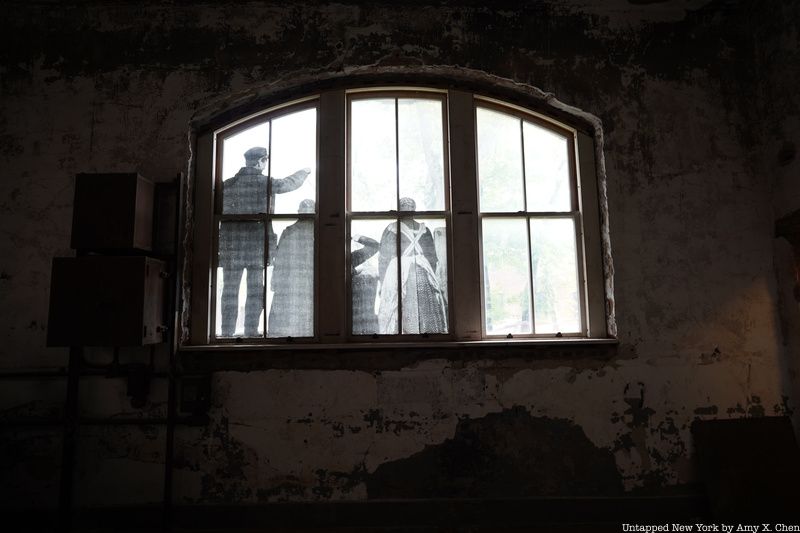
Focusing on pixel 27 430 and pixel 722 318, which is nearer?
pixel 27 430

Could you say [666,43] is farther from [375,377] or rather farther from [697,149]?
[375,377]

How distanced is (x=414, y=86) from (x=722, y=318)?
7.70ft

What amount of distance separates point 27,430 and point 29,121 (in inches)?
70.6

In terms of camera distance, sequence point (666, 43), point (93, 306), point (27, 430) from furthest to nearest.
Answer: point (666, 43) < point (27, 430) < point (93, 306)

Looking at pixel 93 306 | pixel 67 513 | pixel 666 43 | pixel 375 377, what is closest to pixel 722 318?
pixel 666 43

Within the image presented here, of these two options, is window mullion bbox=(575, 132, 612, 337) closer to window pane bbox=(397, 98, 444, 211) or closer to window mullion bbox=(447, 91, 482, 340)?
window mullion bbox=(447, 91, 482, 340)

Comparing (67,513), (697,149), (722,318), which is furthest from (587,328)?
(67,513)

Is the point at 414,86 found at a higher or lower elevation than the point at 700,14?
lower

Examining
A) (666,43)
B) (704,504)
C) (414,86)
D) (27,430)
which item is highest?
→ (666,43)

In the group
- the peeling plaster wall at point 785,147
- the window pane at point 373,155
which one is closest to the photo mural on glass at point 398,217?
the window pane at point 373,155

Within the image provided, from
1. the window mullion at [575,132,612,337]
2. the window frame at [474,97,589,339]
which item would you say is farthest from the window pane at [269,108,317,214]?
the window mullion at [575,132,612,337]

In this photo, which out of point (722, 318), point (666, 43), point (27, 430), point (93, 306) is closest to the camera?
point (93, 306)

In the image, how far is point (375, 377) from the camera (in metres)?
2.88

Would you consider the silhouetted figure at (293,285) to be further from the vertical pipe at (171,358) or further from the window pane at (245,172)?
the vertical pipe at (171,358)
